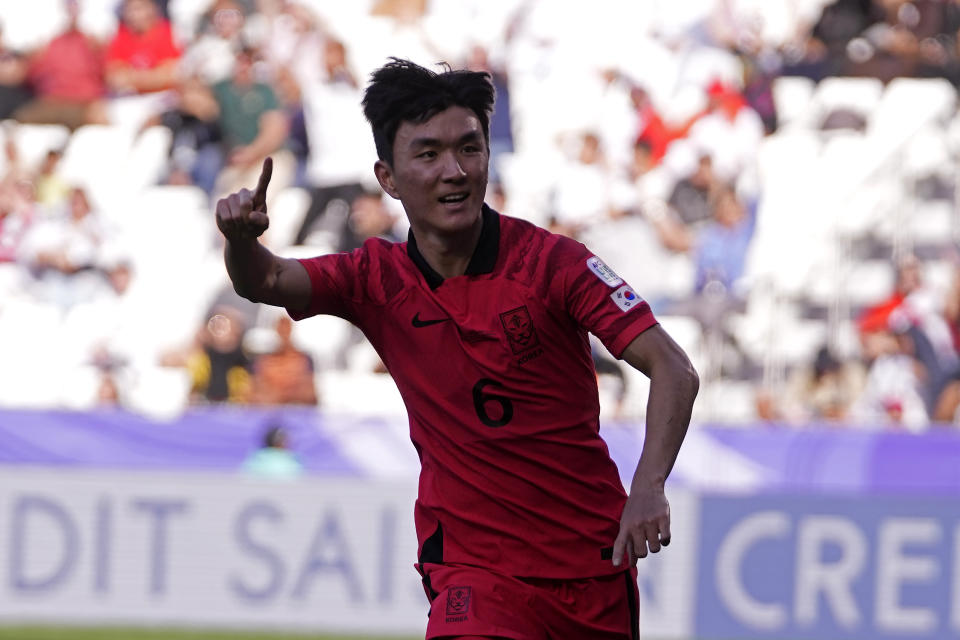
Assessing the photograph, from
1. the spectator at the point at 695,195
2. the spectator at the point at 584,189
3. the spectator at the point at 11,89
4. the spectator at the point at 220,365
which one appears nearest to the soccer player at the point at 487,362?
the spectator at the point at 220,365

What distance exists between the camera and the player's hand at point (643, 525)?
3.81 metres

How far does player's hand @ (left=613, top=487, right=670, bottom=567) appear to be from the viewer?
3.81 metres

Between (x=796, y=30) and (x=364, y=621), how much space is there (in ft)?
24.2

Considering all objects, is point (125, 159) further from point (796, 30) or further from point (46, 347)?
point (796, 30)

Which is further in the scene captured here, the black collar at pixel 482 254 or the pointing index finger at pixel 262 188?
the black collar at pixel 482 254

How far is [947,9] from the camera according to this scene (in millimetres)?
14688

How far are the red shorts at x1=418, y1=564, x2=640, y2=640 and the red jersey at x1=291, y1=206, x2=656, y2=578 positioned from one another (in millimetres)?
38

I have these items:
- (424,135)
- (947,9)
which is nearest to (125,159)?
(947,9)

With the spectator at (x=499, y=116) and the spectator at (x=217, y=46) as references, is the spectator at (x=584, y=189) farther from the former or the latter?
the spectator at (x=217, y=46)

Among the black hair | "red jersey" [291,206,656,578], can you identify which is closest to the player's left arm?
"red jersey" [291,206,656,578]

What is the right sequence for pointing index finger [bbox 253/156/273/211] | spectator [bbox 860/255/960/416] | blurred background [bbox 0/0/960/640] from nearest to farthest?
pointing index finger [bbox 253/156/273/211], blurred background [bbox 0/0/960/640], spectator [bbox 860/255/960/416]

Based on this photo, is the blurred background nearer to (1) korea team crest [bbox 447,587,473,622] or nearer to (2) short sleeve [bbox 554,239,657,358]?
(1) korea team crest [bbox 447,587,473,622]

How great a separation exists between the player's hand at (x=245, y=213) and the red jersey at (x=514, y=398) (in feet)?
0.96

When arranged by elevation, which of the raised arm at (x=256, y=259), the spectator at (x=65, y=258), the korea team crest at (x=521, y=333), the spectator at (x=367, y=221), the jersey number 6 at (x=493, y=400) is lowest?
the jersey number 6 at (x=493, y=400)
